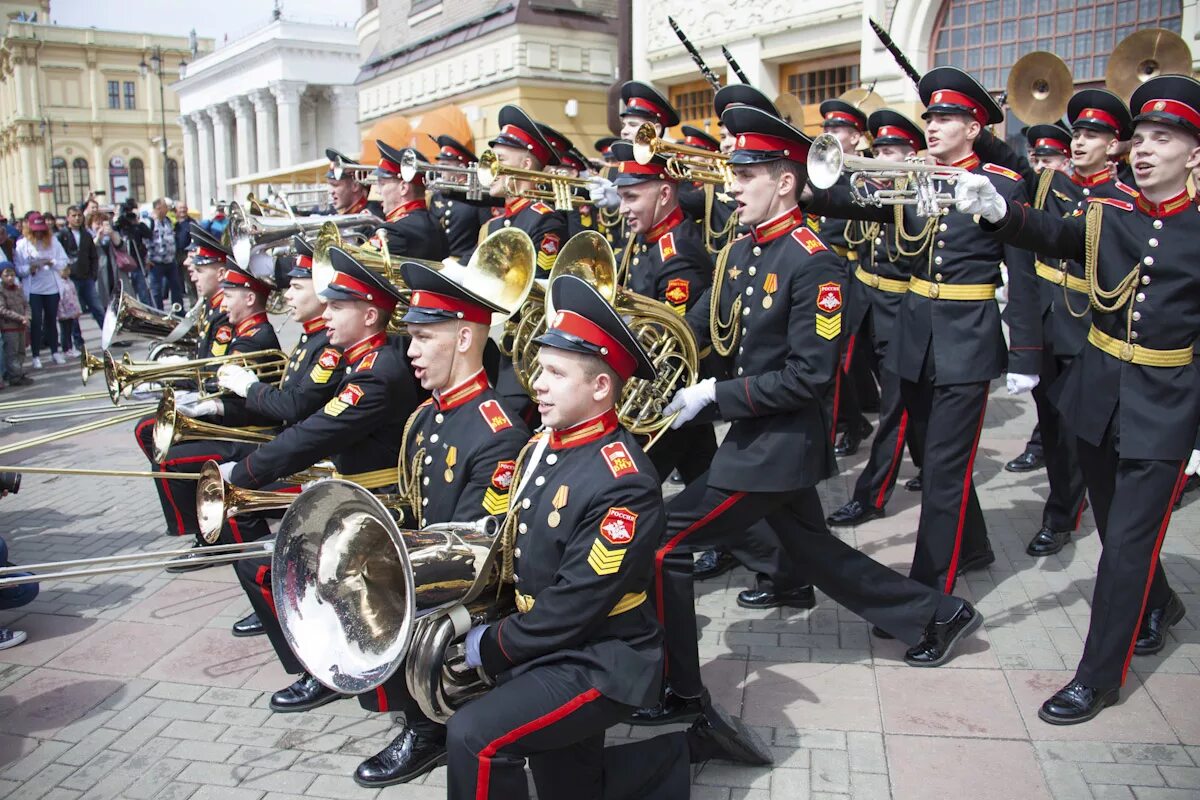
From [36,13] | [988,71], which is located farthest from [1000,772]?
[36,13]

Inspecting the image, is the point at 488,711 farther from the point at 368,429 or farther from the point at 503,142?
the point at 503,142

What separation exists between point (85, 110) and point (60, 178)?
17.8ft

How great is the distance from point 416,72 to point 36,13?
267ft

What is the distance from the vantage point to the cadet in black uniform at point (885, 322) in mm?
5855

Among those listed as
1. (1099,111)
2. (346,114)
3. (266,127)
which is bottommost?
(1099,111)

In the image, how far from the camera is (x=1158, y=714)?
395 cm

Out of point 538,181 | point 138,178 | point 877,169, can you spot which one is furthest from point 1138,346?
point 138,178

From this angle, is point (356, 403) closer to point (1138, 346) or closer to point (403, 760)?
point (403, 760)

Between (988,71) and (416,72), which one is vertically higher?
(416,72)

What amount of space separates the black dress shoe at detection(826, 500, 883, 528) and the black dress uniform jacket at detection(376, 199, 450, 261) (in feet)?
10.6

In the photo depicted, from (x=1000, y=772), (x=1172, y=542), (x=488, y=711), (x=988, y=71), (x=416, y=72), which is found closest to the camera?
(x=488, y=711)

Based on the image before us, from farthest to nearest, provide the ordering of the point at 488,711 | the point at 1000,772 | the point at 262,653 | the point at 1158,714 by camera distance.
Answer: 1. the point at 262,653
2. the point at 1158,714
3. the point at 1000,772
4. the point at 488,711

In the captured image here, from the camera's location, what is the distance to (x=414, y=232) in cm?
749

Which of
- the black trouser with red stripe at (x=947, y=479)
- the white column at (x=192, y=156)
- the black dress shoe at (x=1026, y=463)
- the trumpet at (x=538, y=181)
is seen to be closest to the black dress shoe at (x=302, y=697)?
the black trouser with red stripe at (x=947, y=479)
